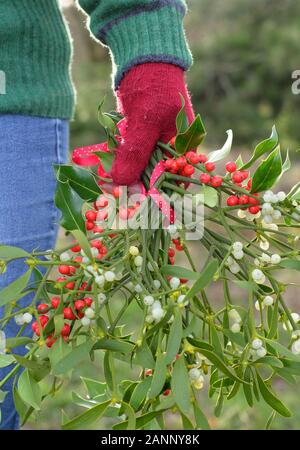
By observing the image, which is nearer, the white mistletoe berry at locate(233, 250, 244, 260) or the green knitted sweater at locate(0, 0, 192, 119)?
the white mistletoe berry at locate(233, 250, 244, 260)

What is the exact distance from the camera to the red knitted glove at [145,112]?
1.15m

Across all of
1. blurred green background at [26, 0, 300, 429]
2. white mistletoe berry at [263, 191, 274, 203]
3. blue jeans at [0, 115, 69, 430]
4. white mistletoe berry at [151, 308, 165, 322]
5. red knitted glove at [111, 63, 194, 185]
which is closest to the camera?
white mistletoe berry at [151, 308, 165, 322]

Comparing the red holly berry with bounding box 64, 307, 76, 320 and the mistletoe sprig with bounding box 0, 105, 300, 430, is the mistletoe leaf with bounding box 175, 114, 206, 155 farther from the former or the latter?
the red holly berry with bounding box 64, 307, 76, 320

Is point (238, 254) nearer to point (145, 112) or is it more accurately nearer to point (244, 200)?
point (244, 200)

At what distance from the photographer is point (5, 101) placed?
1.33 meters

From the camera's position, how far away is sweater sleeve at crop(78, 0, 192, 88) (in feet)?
4.02

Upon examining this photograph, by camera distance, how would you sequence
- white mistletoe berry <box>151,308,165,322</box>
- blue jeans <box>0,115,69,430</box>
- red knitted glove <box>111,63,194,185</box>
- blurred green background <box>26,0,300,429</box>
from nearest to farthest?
white mistletoe berry <box>151,308,165,322</box>
red knitted glove <box>111,63,194,185</box>
blue jeans <box>0,115,69,430</box>
blurred green background <box>26,0,300,429</box>

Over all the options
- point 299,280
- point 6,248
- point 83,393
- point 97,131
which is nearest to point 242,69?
point 97,131

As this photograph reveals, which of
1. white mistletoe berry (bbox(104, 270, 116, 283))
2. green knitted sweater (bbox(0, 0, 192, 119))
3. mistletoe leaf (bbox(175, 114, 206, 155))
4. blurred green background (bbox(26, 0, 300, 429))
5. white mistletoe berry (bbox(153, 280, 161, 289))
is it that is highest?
green knitted sweater (bbox(0, 0, 192, 119))

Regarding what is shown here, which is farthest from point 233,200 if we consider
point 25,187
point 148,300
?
point 25,187

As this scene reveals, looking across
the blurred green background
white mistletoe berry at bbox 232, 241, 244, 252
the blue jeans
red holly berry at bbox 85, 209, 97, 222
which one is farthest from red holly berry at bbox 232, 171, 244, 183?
the blurred green background

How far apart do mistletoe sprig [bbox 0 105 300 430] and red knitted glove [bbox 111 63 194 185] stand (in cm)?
5

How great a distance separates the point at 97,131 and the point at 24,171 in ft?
13.7

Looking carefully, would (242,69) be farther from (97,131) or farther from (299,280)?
(299,280)
